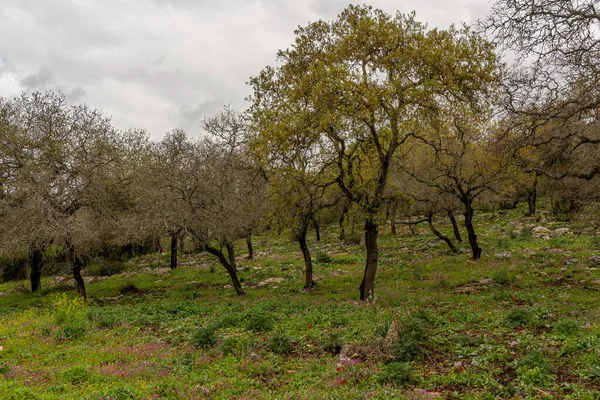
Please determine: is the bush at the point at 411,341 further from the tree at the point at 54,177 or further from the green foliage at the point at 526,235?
the green foliage at the point at 526,235

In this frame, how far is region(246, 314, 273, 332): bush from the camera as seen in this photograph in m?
13.4

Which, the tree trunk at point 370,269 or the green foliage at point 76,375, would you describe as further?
the tree trunk at point 370,269

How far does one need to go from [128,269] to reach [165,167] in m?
16.3

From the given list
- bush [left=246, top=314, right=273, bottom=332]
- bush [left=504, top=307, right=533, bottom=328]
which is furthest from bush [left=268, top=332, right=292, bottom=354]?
bush [left=504, top=307, right=533, bottom=328]

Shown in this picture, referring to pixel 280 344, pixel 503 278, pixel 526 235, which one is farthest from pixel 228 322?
pixel 526 235

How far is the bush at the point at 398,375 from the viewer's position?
811 centimetres

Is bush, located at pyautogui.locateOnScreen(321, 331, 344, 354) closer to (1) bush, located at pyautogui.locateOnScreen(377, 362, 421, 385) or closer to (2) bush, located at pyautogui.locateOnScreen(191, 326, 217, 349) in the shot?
(1) bush, located at pyautogui.locateOnScreen(377, 362, 421, 385)

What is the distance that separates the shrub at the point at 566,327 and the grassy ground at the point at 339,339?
38 millimetres

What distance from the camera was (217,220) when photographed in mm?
20328

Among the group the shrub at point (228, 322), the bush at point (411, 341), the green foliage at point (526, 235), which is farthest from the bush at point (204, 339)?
the green foliage at point (526, 235)

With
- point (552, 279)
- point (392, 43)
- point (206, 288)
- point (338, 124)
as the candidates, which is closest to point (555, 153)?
point (552, 279)

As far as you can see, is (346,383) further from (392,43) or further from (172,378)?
(392,43)

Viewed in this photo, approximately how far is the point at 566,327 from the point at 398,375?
5.12 m

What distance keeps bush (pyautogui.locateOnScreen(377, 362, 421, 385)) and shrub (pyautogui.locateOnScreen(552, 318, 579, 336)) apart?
14.6 feet
